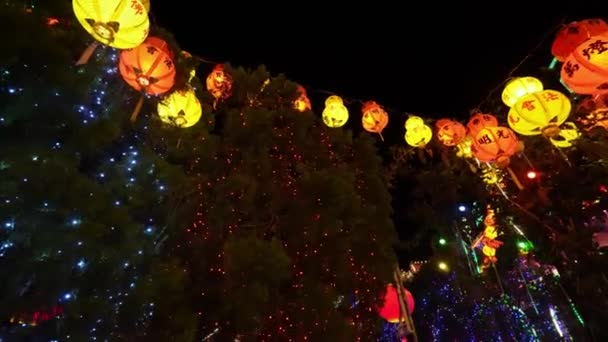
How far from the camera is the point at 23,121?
3.23 meters

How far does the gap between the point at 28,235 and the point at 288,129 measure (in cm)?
387

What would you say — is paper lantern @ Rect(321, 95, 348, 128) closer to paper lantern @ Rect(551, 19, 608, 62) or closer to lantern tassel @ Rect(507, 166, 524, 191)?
lantern tassel @ Rect(507, 166, 524, 191)

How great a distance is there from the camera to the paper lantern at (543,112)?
5.51 metres

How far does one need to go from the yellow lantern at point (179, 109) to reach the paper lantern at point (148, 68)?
320 millimetres

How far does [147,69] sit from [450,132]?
545cm

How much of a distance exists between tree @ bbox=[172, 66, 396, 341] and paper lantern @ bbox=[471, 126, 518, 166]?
1658 millimetres

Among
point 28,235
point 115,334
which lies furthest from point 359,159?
point 28,235

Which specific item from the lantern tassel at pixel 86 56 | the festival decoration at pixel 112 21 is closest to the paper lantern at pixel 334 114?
the festival decoration at pixel 112 21

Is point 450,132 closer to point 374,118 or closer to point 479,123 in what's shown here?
point 479,123

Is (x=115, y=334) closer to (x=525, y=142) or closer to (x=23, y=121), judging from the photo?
(x=23, y=121)

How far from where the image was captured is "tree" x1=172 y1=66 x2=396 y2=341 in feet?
14.6

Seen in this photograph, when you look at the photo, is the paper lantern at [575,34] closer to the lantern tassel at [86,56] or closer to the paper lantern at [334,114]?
the paper lantern at [334,114]

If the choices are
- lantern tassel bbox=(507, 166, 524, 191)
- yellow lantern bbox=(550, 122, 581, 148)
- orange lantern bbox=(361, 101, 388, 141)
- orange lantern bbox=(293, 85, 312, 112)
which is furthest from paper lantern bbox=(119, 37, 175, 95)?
yellow lantern bbox=(550, 122, 581, 148)

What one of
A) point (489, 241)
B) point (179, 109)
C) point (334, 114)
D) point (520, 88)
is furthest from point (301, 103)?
point (489, 241)
